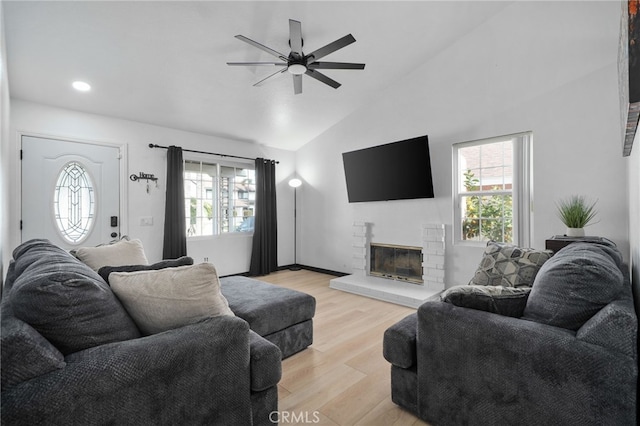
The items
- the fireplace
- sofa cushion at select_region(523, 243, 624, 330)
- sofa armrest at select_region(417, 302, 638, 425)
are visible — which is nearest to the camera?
sofa armrest at select_region(417, 302, 638, 425)

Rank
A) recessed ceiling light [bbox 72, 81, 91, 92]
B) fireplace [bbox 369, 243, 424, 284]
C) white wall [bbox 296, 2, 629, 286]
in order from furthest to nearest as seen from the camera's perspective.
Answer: fireplace [bbox 369, 243, 424, 284] → recessed ceiling light [bbox 72, 81, 91, 92] → white wall [bbox 296, 2, 629, 286]

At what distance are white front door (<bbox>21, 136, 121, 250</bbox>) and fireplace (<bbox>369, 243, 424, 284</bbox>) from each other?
3792mm

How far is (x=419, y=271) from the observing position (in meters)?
4.38

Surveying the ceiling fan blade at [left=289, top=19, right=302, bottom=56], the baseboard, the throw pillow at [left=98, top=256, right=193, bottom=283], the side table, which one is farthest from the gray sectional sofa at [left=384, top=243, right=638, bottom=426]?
the baseboard

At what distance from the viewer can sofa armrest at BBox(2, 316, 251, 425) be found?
35.1 inches

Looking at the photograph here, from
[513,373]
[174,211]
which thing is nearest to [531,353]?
[513,373]

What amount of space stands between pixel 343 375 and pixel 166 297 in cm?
145

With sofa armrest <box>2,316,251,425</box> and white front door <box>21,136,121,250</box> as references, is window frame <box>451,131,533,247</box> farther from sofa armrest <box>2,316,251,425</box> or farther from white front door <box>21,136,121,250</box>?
white front door <box>21,136,121,250</box>

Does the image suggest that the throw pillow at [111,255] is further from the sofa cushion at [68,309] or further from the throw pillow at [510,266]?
the throw pillow at [510,266]

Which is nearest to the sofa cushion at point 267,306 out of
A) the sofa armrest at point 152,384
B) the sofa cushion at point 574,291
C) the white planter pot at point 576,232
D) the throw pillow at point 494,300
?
the sofa armrest at point 152,384

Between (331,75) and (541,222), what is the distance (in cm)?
309

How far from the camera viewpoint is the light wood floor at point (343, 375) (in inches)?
69.5

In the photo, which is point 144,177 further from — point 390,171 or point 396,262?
point 396,262

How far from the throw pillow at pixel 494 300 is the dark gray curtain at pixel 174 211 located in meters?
4.08
